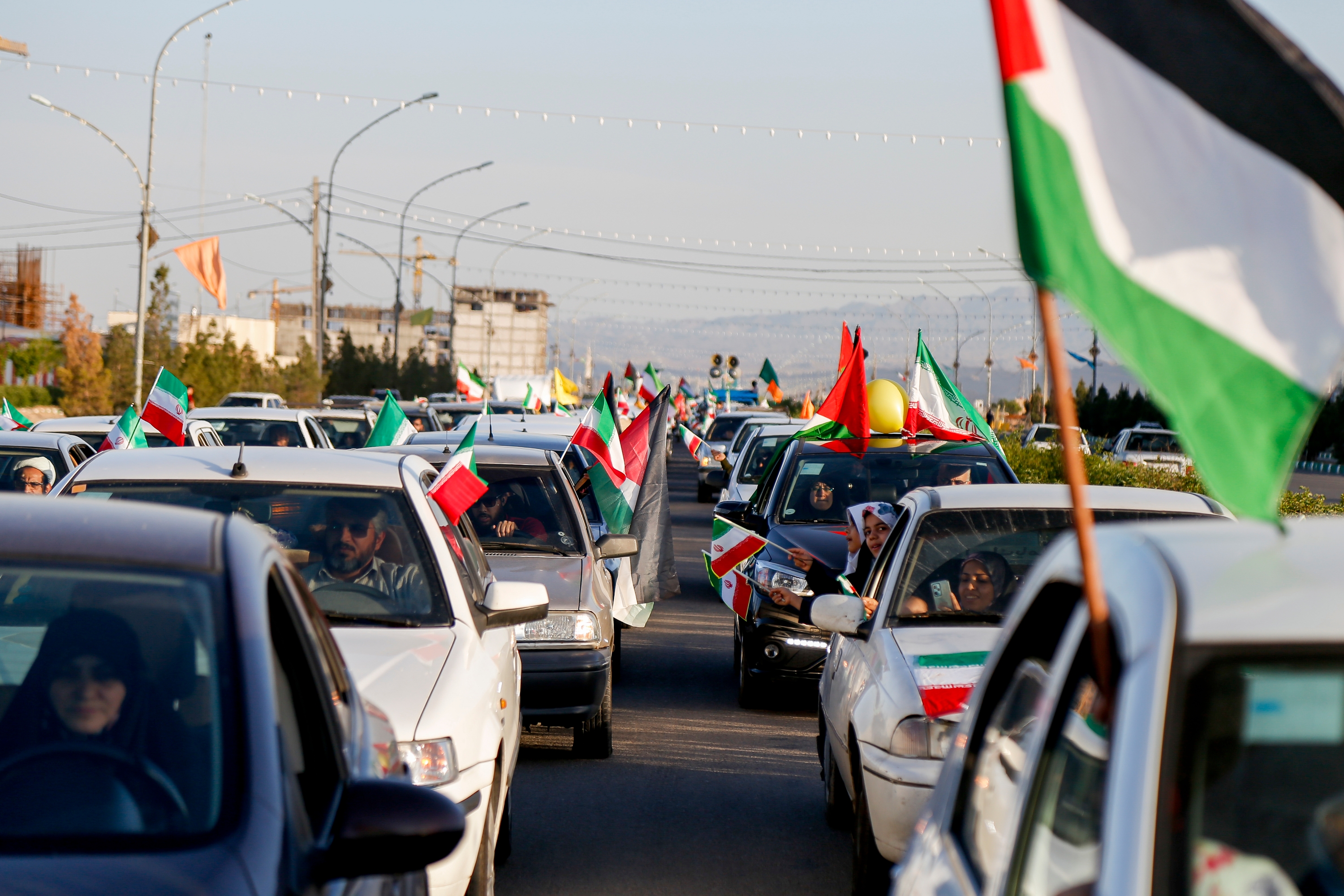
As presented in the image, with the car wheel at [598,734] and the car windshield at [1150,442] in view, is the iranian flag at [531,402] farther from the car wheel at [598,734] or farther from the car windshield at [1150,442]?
the car wheel at [598,734]

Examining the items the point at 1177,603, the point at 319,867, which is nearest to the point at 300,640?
the point at 319,867

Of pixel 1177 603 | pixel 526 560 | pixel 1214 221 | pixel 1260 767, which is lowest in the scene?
pixel 526 560

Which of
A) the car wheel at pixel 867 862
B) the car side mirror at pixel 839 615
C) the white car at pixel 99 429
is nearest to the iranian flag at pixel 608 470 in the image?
the white car at pixel 99 429

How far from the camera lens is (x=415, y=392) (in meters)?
73.3

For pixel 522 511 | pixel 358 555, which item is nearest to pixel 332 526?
pixel 358 555

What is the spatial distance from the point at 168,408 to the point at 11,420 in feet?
13.4

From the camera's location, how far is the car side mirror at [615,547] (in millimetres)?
9125

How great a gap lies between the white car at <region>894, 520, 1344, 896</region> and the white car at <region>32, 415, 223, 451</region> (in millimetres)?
12667

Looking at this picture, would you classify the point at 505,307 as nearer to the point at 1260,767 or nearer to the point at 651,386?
the point at 651,386

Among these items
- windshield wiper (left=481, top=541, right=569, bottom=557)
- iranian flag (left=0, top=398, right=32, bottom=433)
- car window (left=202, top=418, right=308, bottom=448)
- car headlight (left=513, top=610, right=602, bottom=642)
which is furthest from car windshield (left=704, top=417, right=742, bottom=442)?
car headlight (left=513, top=610, right=602, bottom=642)

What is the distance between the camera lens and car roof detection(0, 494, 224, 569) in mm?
3053

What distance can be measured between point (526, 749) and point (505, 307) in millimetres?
185327

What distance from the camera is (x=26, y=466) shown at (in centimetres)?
1077

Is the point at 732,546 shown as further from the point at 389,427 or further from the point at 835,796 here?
the point at 389,427
